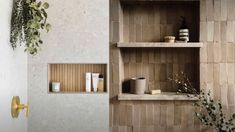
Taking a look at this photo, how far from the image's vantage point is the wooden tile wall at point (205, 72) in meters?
3.05

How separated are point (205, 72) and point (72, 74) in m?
1.26

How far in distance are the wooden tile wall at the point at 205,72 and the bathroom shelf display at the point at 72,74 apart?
6.3 inches

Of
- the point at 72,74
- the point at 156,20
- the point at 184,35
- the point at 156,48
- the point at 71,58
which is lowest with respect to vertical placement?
the point at 72,74

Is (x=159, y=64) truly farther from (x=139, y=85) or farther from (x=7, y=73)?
(x=7, y=73)

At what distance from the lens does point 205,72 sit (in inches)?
120

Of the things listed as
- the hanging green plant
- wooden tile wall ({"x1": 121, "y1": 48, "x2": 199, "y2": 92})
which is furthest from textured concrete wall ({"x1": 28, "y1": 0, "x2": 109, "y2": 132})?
the hanging green plant

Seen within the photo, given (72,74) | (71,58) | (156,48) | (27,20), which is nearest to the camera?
(27,20)

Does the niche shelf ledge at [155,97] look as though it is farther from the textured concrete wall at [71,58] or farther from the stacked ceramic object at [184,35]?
the stacked ceramic object at [184,35]

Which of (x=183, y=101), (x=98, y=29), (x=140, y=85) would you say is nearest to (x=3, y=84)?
(x=98, y=29)

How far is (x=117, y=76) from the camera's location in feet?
10.0

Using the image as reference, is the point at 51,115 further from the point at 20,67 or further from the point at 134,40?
the point at 134,40

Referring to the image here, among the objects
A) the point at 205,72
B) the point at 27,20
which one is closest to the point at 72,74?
the point at 27,20

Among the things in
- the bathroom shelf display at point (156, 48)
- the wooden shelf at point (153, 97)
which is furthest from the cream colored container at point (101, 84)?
the bathroom shelf display at point (156, 48)

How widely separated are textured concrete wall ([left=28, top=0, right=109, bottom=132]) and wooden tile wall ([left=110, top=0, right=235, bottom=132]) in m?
0.11
